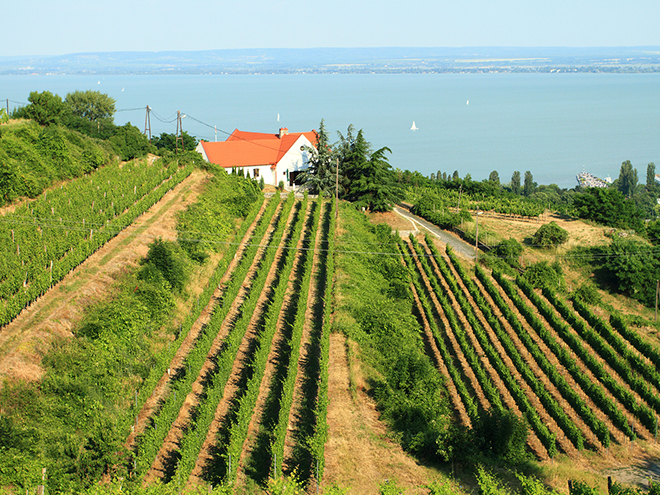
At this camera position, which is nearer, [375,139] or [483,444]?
[483,444]

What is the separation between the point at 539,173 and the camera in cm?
12294

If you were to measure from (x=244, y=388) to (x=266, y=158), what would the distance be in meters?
39.2

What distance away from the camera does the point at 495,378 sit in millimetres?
28984

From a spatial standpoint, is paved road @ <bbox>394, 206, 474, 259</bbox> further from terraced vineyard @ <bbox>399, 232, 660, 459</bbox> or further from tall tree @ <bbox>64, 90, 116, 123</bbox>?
tall tree @ <bbox>64, 90, 116, 123</bbox>

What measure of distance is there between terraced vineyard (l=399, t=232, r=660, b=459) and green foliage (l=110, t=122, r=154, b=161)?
2549 centimetres

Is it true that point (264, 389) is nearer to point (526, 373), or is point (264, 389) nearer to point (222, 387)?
point (222, 387)

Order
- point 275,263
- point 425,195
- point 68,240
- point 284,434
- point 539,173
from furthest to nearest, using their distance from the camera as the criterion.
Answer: point 539,173, point 425,195, point 275,263, point 68,240, point 284,434

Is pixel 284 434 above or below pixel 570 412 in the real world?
above

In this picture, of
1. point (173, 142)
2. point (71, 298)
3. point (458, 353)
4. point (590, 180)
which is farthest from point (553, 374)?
point (590, 180)

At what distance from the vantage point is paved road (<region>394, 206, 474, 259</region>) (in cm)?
4631

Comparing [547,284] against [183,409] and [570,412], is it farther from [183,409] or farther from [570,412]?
[183,409]

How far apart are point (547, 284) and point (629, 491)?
23359mm

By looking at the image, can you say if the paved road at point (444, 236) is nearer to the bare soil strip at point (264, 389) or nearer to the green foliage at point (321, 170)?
the green foliage at point (321, 170)

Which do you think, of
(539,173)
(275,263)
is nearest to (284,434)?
(275,263)
